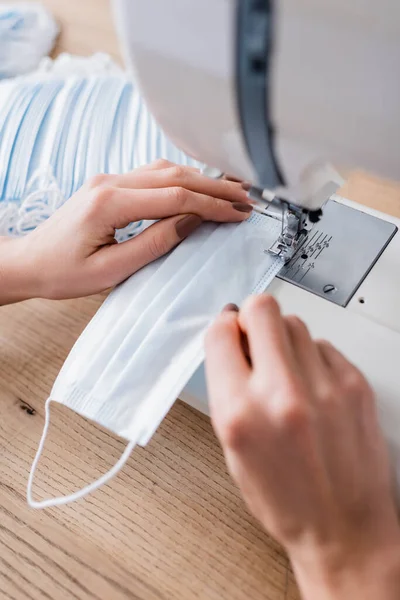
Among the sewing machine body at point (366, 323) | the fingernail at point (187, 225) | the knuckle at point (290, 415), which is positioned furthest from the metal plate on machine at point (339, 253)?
the knuckle at point (290, 415)

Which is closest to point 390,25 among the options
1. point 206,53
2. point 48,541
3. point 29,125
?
point 206,53

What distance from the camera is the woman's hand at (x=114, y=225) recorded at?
23.7 inches

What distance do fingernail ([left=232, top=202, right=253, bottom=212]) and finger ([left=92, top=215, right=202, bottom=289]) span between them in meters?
0.05

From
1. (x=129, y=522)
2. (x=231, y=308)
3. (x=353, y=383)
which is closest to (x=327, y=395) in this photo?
(x=353, y=383)

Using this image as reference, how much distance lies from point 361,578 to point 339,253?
33 centimetres

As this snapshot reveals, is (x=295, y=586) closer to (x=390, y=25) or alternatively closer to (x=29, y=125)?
(x=390, y=25)

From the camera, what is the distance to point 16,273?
657 mm

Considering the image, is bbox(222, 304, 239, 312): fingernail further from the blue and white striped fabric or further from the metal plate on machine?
the blue and white striped fabric

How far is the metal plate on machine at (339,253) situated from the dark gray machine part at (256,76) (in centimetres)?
19

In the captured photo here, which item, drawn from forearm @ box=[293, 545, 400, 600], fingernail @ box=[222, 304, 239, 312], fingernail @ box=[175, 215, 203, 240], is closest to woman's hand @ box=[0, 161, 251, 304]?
fingernail @ box=[175, 215, 203, 240]

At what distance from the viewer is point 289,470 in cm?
40

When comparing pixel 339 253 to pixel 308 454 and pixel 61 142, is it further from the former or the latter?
pixel 61 142

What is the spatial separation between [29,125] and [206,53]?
1.73ft

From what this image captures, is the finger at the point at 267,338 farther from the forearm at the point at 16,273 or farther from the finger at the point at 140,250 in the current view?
the forearm at the point at 16,273
